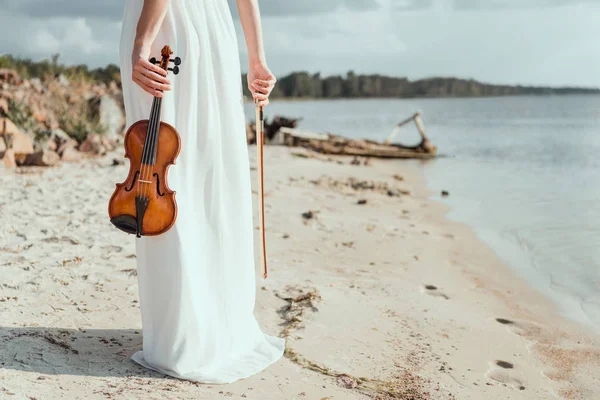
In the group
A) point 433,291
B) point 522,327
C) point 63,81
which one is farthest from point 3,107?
point 522,327

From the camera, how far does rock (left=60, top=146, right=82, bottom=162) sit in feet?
34.2

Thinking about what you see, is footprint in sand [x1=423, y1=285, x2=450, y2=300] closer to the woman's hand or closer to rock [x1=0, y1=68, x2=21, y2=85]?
the woman's hand

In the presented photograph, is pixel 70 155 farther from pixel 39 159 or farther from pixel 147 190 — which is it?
pixel 147 190

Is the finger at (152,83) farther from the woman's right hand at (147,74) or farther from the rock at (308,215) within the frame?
the rock at (308,215)

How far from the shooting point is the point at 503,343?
13.5 ft

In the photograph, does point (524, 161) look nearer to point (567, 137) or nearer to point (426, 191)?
point (426, 191)

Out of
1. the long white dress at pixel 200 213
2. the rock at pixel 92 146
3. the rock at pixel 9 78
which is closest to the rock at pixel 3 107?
the rock at pixel 92 146

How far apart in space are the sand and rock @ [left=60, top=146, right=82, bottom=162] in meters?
2.86

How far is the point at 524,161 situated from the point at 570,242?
10063 mm

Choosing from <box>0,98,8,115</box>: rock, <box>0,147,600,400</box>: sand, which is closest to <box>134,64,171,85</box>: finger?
<box>0,147,600,400</box>: sand

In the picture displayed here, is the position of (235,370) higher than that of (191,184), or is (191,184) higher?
(191,184)

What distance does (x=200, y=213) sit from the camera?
2.96m

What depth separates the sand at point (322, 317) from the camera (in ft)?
10.1

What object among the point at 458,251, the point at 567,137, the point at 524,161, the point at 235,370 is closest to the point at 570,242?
the point at 458,251
